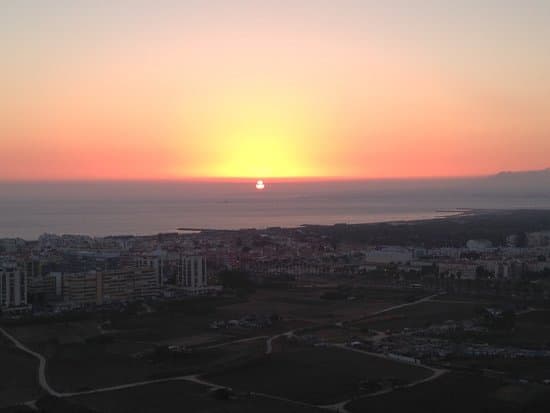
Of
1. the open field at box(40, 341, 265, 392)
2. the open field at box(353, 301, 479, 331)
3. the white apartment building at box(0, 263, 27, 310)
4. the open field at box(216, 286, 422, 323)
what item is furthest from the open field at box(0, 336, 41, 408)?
the open field at box(353, 301, 479, 331)

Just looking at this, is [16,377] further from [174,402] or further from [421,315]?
[421,315]

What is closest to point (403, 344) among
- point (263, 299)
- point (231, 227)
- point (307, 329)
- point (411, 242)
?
point (307, 329)

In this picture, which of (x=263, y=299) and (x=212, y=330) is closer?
(x=212, y=330)

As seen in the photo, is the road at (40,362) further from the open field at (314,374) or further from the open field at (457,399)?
the open field at (457,399)

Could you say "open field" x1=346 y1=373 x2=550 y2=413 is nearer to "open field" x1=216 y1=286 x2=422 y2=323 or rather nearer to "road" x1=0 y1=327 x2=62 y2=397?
"road" x1=0 y1=327 x2=62 y2=397

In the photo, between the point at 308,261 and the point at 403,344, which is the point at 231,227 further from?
the point at 403,344

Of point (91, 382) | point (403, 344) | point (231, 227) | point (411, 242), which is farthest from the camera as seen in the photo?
point (231, 227)
